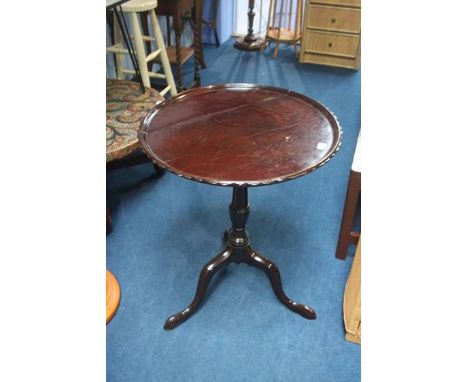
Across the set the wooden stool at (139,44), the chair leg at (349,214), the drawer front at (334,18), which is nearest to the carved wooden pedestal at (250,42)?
the drawer front at (334,18)

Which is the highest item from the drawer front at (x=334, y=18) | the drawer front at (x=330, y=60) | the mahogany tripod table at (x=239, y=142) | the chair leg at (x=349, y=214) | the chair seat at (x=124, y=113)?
the drawer front at (x=334, y=18)

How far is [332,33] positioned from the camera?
377cm

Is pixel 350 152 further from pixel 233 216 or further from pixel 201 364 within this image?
pixel 201 364

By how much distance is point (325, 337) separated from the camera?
1.54m

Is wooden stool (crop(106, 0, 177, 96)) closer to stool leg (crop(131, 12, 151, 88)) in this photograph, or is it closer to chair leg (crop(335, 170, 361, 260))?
stool leg (crop(131, 12, 151, 88))

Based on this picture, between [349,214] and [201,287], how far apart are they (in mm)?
702

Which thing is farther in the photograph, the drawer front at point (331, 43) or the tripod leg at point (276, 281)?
the drawer front at point (331, 43)

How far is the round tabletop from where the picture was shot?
117cm

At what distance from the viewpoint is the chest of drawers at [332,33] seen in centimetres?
362

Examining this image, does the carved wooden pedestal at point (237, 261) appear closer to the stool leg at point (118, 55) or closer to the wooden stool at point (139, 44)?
the wooden stool at point (139, 44)

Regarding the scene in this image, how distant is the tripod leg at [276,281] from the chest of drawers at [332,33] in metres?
2.87
